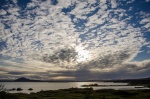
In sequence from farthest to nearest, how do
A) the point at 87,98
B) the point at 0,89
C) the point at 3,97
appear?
1. the point at 3,97
2. the point at 0,89
3. the point at 87,98

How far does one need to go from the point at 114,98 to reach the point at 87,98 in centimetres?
3262

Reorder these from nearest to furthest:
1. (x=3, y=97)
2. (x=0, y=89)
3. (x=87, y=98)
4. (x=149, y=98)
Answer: (x=87, y=98)
(x=0, y=89)
(x=3, y=97)
(x=149, y=98)

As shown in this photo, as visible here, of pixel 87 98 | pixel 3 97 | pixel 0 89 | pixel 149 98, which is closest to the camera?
pixel 87 98

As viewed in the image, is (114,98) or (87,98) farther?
(114,98)

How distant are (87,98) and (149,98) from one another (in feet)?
120

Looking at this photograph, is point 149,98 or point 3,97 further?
point 149,98

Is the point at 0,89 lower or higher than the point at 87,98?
higher

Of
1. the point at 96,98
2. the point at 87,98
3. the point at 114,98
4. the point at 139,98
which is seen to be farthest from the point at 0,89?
the point at 139,98

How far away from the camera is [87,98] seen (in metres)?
44.5

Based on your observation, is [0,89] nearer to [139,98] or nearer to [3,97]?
[3,97]

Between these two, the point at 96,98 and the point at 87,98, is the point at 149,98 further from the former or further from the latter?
the point at 87,98

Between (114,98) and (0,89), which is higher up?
(0,89)

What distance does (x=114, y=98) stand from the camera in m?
73.8

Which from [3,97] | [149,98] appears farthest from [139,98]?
[3,97]
